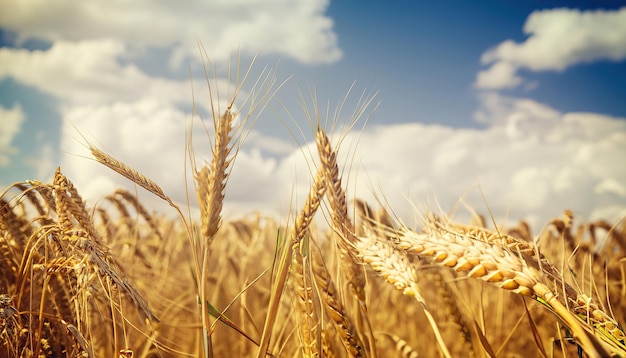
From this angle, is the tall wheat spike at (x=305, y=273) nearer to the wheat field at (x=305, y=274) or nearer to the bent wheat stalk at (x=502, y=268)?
the wheat field at (x=305, y=274)

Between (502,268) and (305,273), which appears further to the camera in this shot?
(305,273)

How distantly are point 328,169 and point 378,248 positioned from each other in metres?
0.33

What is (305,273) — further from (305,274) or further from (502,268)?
(502,268)

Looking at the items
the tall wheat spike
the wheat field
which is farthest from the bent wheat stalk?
the tall wheat spike

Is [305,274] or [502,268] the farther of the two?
[305,274]

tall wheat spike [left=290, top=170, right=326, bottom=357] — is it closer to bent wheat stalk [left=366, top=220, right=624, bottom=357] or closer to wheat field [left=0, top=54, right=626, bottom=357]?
wheat field [left=0, top=54, right=626, bottom=357]

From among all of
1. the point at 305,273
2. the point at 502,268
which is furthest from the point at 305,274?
the point at 502,268

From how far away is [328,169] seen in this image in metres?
1.55

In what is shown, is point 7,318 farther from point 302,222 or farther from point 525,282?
point 525,282

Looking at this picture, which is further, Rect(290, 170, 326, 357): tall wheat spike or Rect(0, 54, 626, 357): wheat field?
Rect(290, 170, 326, 357): tall wheat spike

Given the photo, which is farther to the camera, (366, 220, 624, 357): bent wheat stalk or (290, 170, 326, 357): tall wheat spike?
(290, 170, 326, 357): tall wheat spike

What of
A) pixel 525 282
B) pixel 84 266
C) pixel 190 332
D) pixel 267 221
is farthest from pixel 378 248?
pixel 267 221

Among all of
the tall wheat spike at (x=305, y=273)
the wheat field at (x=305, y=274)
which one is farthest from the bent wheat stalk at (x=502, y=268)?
the tall wheat spike at (x=305, y=273)

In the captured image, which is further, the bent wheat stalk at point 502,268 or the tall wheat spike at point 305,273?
the tall wheat spike at point 305,273
